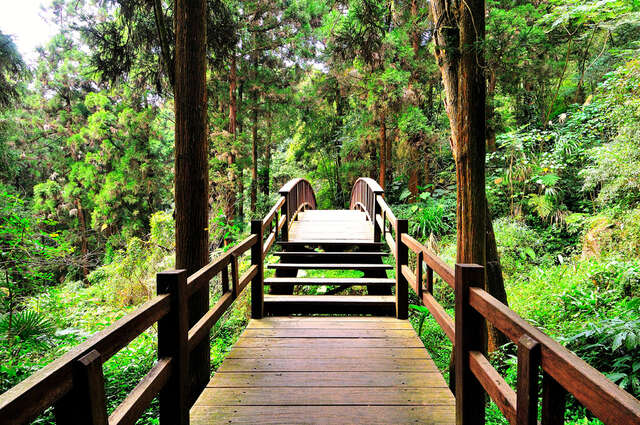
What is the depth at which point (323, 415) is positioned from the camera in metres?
2.47

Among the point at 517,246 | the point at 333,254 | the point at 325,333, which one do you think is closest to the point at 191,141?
the point at 325,333

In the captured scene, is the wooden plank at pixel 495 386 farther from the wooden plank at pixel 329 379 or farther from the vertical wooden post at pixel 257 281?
the vertical wooden post at pixel 257 281

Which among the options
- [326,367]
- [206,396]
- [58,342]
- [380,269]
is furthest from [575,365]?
[58,342]

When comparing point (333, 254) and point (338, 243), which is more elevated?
point (338, 243)

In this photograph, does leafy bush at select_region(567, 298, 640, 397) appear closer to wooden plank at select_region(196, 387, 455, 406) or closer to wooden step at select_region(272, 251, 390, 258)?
wooden plank at select_region(196, 387, 455, 406)

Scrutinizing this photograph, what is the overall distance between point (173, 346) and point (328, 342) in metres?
1.87

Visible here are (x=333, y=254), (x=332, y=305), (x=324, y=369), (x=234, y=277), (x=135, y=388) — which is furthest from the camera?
(x=333, y=254)

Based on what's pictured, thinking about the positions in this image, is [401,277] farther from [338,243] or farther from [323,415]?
[338,243]

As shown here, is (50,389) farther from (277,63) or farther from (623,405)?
(277,63)

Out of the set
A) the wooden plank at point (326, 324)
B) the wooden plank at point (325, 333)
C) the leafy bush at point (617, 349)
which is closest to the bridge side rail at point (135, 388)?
the wooden plank at point (325, 333)

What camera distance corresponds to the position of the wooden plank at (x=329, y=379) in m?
2.86

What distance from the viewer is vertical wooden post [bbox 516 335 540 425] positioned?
145cm

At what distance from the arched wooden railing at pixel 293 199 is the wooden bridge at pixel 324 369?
7.39 feet

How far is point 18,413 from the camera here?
105 cm
